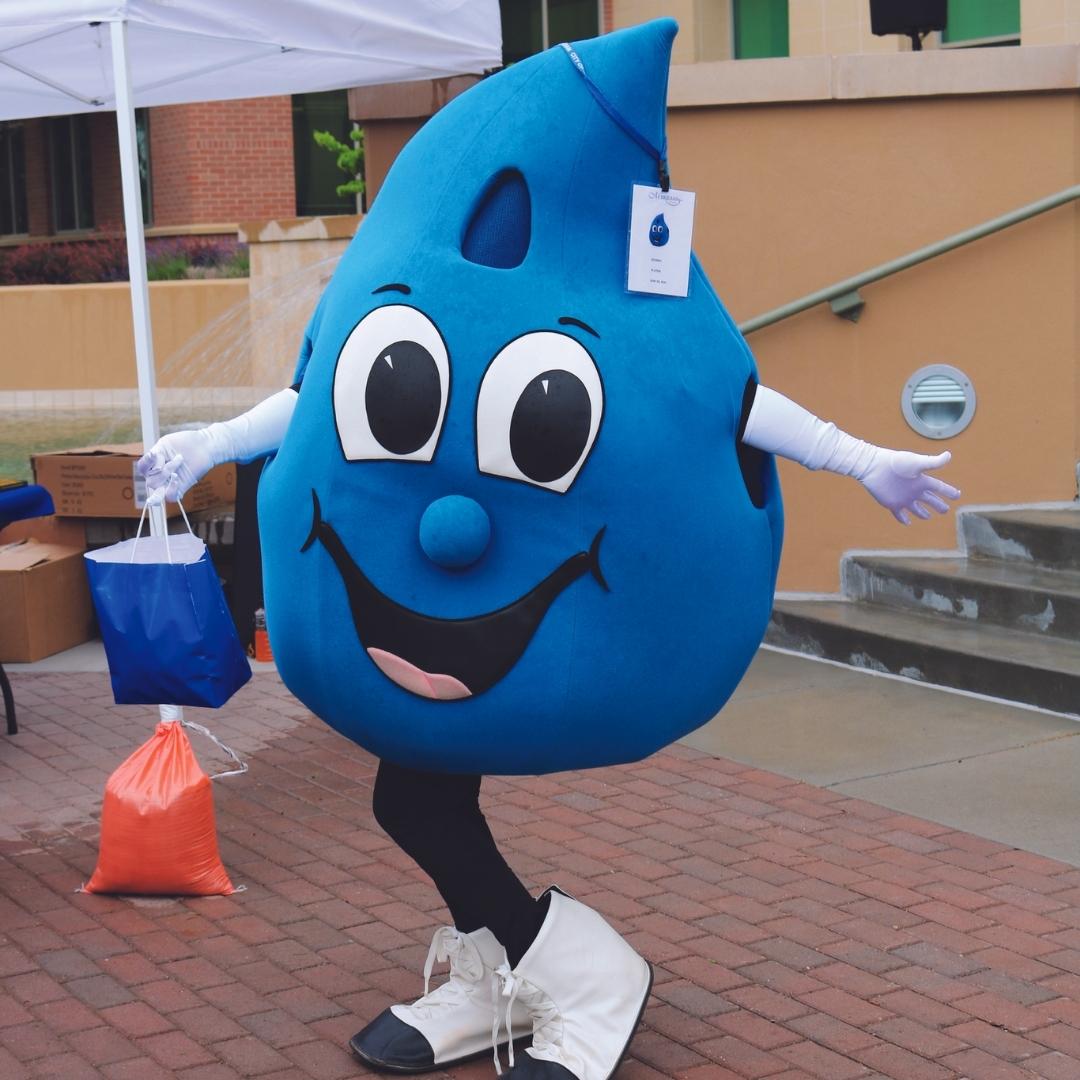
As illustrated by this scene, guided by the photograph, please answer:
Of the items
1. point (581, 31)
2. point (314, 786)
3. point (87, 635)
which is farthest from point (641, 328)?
point (581, 31)

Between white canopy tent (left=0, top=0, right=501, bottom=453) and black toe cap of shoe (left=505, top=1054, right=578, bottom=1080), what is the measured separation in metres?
2.13

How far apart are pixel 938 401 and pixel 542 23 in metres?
13.3

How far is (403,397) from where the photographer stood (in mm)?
3117

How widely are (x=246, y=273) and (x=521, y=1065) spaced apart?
15.2 meters

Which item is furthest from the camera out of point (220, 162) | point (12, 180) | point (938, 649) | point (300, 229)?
point (12, 180)

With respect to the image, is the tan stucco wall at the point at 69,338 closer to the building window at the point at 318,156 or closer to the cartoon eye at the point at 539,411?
the building window at the point at 318,156

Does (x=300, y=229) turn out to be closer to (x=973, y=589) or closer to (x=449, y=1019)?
→ (x=973, y=589)

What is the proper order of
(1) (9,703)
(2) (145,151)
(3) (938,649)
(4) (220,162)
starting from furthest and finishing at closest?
(2) (145,151) → (4) (220,162) → (3) (938,649) → (1) (9,703)

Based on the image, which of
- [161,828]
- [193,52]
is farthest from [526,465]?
[193,52]

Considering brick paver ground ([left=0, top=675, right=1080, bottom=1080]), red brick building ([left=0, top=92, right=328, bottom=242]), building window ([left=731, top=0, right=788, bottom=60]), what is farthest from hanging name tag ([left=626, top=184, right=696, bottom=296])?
red brick building ([left=0, top=92, right=328, bottom=242])

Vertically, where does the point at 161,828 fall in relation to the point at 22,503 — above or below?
below

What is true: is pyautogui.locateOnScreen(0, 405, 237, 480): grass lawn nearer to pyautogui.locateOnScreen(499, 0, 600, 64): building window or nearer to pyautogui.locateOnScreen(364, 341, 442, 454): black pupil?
pyautogui.locateOnScreen(499, 0, 600, 64): building window

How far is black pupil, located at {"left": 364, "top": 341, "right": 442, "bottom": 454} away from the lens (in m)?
3.11

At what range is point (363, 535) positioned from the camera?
3186 mm
